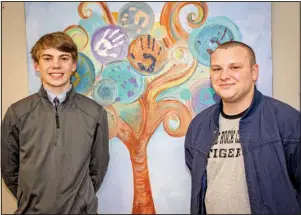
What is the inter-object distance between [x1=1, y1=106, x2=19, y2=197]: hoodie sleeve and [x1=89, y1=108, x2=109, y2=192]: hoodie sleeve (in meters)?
0.43

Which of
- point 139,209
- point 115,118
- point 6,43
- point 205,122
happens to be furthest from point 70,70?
point 139,209

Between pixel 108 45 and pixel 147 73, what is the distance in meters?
0.31

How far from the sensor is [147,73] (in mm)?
1940

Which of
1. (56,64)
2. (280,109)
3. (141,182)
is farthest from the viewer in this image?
(141,182)

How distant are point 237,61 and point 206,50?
421 mm

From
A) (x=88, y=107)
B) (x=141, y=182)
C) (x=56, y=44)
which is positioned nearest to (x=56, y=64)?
(x=56, y=44)

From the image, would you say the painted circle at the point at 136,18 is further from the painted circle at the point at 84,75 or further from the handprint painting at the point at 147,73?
the painted circle at the point at 84,75

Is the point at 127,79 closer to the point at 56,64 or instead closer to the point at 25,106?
the point at 56,64

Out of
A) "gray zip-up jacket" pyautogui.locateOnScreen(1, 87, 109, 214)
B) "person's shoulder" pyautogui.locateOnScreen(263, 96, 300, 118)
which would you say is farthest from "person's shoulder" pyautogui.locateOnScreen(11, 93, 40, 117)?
"person's shoulder" pyautogui.locateOnScreen(263, 96, 300, 118)

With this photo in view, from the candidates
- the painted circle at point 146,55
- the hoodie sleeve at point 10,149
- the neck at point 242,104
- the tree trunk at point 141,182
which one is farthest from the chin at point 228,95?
the hoodie sleeve at point 10,149

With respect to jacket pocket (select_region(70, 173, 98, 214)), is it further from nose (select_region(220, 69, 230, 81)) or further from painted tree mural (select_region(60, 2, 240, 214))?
nose (select_region(220, 69, 230, 81))

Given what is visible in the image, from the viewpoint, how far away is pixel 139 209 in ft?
6.31

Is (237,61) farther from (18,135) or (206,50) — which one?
(18,135)

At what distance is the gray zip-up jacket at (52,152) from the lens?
1.57 meters
